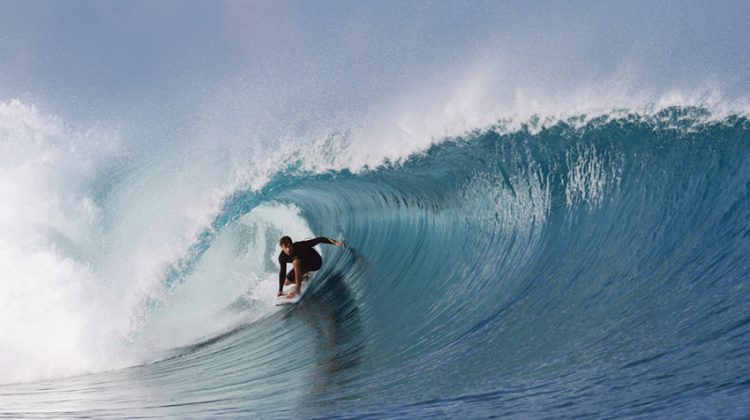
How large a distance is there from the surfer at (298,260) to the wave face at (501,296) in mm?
279

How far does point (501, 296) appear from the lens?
6199mm

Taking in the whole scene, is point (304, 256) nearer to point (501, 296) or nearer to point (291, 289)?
point (291, 289)

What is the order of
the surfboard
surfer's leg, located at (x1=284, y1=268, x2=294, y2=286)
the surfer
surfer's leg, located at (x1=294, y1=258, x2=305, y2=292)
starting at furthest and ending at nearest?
surfer's leg, located at (x1=284, y1=268, x2=294, y2=286) < the surfboard < surfer's leg, located at (x1=294, y1=258, x2=305, y2=292) < the surfer

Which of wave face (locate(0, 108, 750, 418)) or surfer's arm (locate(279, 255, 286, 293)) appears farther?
surfer's arm (locate(279, 255, 286, 293))

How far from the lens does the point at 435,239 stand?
889 cm

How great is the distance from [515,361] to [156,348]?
15.7 feet

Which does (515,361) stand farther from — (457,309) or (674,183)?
(674,183)

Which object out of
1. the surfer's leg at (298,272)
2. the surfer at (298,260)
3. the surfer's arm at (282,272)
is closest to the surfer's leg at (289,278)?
the surfer at (298,260)

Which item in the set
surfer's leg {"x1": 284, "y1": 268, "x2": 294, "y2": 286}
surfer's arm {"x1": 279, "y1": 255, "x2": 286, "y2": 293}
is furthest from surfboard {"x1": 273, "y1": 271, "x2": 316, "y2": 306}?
surfer's arm {"x1": 279, "y1": 255, "x2": 286, "y2": 293}

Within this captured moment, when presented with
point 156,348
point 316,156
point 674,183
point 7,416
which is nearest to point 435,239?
point 316,156

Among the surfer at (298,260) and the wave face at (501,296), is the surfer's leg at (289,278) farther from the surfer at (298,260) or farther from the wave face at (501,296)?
the wave face at (501,296)

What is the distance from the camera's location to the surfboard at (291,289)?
8.67 meters

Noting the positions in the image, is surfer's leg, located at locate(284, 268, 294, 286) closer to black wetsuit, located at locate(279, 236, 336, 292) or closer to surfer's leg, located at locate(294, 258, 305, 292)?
black wetsuit, located at locate(279, 236, 336, 292)

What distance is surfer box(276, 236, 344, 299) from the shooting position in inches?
328
